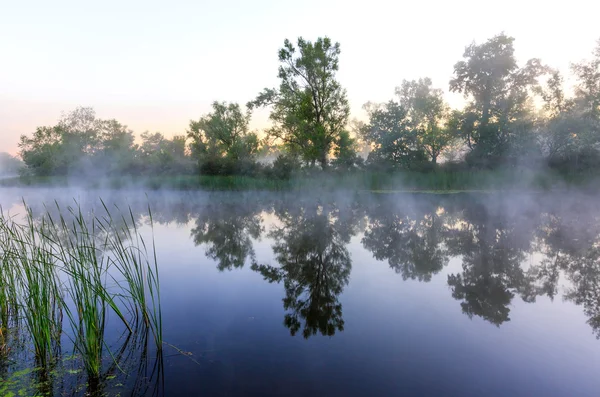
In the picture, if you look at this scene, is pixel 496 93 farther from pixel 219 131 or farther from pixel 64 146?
pixel 64 146

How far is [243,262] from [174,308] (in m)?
3.00

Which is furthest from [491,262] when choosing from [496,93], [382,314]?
[496,93]

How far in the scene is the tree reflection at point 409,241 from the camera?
7875 mm

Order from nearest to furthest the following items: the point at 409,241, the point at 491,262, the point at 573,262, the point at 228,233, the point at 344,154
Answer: the point at 573,262, the point at 491,262, the point at 409,241, the point at 228,233, the point at 344,154

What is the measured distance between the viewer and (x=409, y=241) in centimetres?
1041

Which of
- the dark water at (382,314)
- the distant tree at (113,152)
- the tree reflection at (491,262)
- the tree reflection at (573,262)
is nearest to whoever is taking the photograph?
the dark water at (382,314)

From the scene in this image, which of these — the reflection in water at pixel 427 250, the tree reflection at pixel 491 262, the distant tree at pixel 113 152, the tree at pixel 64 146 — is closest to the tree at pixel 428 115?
the reflection in water at pixel 427 250

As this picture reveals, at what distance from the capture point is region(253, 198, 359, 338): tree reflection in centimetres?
518

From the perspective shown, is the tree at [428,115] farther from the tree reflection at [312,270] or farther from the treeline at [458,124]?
the tree reflection at [312,270]

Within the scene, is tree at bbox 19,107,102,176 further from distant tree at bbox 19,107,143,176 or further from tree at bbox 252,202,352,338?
tree at bbox 252,202,352,338

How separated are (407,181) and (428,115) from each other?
13653mm

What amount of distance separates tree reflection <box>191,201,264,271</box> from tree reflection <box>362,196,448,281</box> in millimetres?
3637

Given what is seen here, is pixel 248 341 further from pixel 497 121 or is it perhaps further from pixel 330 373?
pixel 497 121

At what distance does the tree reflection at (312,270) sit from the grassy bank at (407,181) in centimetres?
1571
